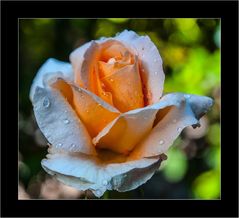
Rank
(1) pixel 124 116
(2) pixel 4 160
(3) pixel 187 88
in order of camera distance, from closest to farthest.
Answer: (1) pixel 124 116, (2) pixel 4 160, (3) pixel 187 88

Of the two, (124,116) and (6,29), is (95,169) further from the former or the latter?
(6,29)

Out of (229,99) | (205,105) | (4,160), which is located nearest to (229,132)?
(229,99)

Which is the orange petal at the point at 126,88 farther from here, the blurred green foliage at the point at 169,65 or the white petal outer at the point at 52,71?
the blurred green foliage at the point at 169,65

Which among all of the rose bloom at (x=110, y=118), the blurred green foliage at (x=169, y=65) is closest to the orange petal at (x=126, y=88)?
the rose bloom at (x=110, y=118)

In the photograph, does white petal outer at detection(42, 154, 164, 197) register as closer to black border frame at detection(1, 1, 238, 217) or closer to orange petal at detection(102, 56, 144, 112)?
orange petal at detection(102, 56, 144, 112)

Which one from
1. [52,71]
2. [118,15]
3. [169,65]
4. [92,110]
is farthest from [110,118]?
[169,65]

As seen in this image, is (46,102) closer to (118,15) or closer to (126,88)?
(126,88)

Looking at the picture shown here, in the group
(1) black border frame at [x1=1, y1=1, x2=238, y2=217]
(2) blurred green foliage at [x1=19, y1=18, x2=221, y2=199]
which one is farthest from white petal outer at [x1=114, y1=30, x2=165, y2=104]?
(2) blurred green foliage at [x1=19, y1=18, x2=221, y2=199]
